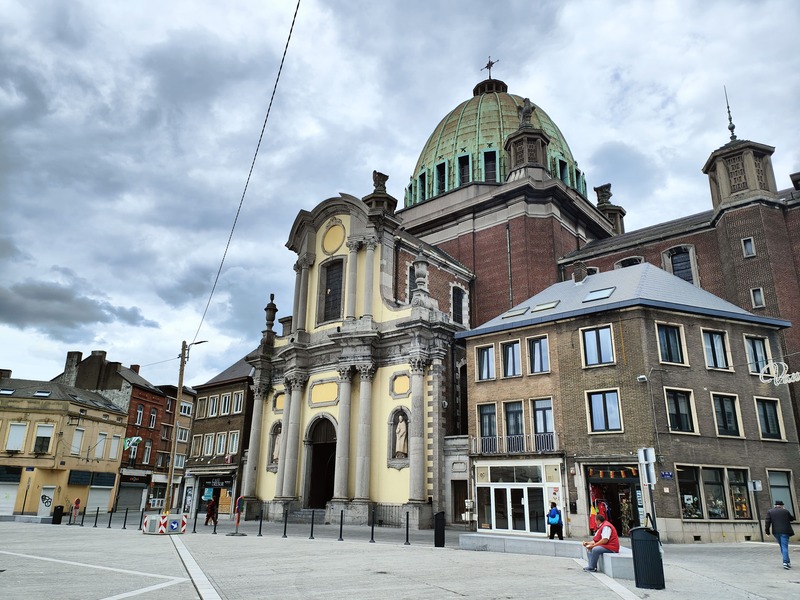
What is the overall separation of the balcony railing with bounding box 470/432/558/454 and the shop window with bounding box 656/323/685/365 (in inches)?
200

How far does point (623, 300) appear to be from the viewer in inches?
893

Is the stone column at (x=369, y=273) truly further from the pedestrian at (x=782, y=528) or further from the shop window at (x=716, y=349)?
the pedestrian at (x=782, y=528)

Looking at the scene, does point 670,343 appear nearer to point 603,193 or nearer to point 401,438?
point 401,438

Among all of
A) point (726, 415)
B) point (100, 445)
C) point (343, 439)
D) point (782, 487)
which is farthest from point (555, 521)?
point (100, 445)

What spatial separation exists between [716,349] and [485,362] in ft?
29.7

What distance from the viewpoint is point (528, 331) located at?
25188 mm

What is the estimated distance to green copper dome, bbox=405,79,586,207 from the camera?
45281 mm

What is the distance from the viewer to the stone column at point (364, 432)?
1137 inches

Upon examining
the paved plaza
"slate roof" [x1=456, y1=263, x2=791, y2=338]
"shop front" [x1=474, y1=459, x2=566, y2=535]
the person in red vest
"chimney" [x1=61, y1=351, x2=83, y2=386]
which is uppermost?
"chimney" [x1=61, y1=351, x2=83, y2=386]

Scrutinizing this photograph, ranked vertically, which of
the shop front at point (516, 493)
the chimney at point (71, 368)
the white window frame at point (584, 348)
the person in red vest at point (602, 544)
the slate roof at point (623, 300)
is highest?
the chimney at point (71, 368)

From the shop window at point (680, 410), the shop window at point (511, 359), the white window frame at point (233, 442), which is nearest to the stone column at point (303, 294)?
the white window frame at point (233, 442)

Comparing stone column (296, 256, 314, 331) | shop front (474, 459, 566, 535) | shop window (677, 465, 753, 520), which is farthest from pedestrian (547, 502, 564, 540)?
stone column (296, 256, 314, 331)

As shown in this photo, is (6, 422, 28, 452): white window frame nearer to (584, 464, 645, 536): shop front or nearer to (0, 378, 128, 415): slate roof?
(0, 378, 128, 415): slate roof

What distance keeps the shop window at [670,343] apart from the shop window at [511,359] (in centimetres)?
566
